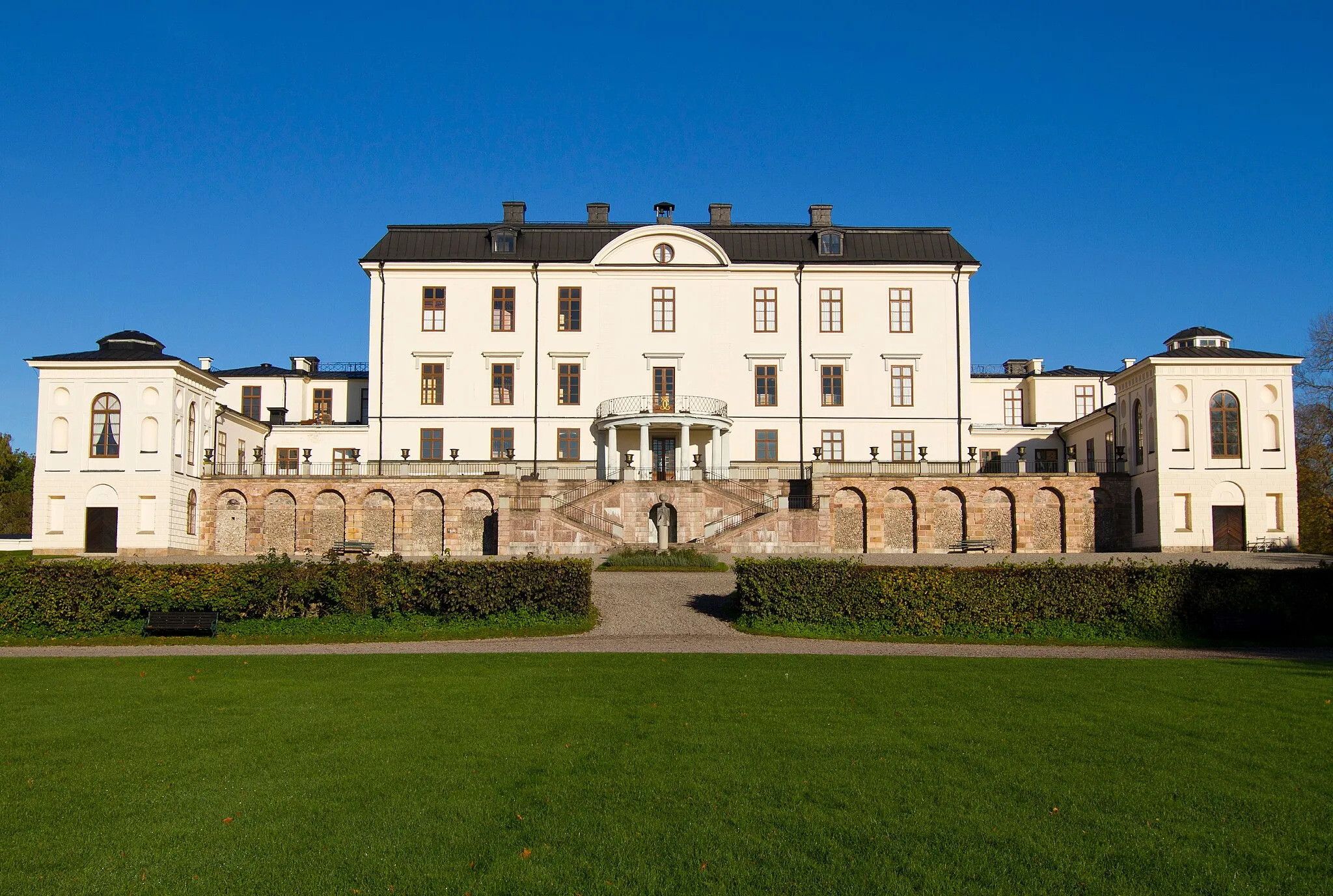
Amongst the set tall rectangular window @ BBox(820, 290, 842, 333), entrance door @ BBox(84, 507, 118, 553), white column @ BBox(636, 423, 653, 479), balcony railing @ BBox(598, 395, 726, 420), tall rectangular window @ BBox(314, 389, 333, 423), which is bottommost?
entrance door @ BBox(84, 507, 118, 553)

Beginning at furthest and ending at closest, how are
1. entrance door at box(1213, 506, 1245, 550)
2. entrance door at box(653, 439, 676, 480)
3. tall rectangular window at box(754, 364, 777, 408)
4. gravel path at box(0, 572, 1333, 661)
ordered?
tall rectangular window at box(754, 364, 777, 408), entrance door at box(653, 439, 676, 480), entrance door at box(1213, 506, 1245, 550), gravel path at box(0, 572, 1333, 661)

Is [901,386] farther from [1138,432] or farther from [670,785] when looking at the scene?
[670,785]

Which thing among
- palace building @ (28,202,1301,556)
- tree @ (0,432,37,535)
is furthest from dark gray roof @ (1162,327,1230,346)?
tree @ (0,432,37,535)

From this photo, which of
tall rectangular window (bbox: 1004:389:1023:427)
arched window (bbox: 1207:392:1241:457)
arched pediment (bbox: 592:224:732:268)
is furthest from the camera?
tall rectangular window (bbox: 1004:389:1023:427)

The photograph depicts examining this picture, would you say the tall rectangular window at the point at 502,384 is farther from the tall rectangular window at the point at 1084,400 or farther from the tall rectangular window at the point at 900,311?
the tall rectangular window at the point at 1084,400

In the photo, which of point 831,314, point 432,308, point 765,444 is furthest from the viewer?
point 831,314

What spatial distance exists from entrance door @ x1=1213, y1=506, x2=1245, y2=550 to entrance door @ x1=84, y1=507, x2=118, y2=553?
37068mm

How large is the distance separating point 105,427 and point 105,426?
22 mm

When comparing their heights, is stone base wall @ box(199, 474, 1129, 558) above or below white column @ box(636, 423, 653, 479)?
below

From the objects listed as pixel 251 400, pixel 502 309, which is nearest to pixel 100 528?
pixel 251 400

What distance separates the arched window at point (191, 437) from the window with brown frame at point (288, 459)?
221 inches

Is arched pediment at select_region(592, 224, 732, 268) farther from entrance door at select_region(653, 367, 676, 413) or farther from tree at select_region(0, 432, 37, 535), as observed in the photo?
tree at select_region(0, 432, 37, 535)

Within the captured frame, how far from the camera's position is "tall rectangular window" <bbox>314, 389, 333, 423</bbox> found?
50.3 metres

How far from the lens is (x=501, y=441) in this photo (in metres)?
43.8
